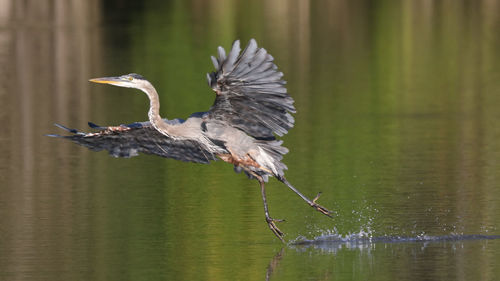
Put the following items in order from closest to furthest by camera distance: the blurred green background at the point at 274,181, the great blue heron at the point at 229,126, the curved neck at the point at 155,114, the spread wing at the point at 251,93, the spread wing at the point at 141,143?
the spread wing at the point at 251,93
the great blue heron at the point at 229,126
the curved neck at the point at 155,114
the blurred green background at the point at 274,181
the spread wing at the point at 141,143

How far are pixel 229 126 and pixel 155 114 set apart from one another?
0.87 m

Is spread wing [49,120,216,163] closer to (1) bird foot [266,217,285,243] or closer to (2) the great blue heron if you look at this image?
(2) the great blue heron

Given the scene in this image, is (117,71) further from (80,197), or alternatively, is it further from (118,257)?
(118,257)

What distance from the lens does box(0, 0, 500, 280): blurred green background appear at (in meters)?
13.5

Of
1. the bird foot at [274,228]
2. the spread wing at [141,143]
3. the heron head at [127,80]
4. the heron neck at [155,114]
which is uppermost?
the heron head at [127,80]

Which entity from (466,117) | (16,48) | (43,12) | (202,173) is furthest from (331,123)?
(43,12)

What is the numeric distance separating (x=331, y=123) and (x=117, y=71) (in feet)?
38.5

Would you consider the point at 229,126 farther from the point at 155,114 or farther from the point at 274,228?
the point at 274,228

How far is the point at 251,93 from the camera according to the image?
1310cm

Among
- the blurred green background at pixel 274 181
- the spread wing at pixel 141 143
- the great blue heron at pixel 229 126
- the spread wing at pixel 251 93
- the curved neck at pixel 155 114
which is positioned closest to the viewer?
the spread wing at pixel 251 93

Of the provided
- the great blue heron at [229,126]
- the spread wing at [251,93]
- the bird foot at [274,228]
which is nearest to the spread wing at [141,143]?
the great blue heron at [229,126]

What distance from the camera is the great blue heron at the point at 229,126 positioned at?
1286cm

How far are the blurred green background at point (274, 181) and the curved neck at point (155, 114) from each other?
4.22 feet

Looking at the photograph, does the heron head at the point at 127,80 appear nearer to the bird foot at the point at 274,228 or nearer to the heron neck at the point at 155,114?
the heron neck at the point at 155,114
